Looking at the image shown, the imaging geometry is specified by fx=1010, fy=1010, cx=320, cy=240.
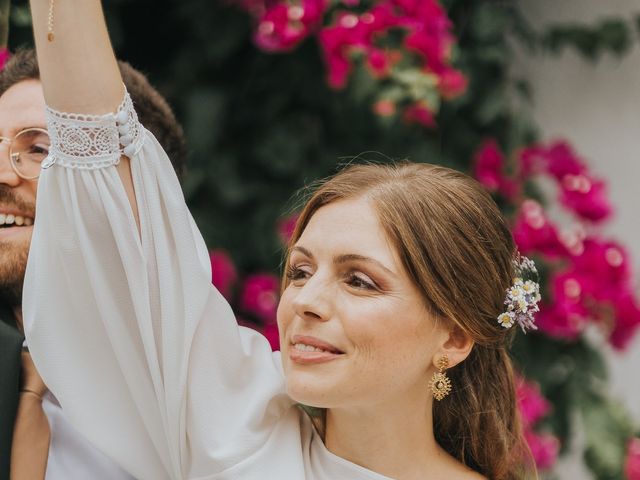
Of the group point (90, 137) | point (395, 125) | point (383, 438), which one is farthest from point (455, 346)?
point (395, 125)

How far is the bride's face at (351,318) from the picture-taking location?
183 centimetres

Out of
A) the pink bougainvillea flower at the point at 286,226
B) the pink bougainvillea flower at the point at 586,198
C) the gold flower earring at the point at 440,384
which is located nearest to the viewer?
the gold flower earring at the point at 440,384

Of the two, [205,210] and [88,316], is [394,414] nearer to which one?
[88,316]

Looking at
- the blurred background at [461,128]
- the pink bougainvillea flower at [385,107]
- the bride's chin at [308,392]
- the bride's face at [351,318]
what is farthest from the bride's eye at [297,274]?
the pink bougainvillea flower at [385,107]

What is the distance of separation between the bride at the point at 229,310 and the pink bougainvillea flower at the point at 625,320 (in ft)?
2.82

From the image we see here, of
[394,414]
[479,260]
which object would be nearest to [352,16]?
[479,260]

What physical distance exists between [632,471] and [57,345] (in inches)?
69.6

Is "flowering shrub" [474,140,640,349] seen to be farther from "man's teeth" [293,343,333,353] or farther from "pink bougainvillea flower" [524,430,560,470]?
"man's teeth" [293,343,333,353]

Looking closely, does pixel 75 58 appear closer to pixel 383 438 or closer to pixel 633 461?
pixel 383 438

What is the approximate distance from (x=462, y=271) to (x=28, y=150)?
0.94 metres

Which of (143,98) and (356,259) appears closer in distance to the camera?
(356,259)

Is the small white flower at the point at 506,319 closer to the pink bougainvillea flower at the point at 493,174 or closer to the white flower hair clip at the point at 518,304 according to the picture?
the white flower hair clip at the point at 518,304

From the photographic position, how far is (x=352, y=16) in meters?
2.84

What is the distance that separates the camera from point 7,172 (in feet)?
6.82
